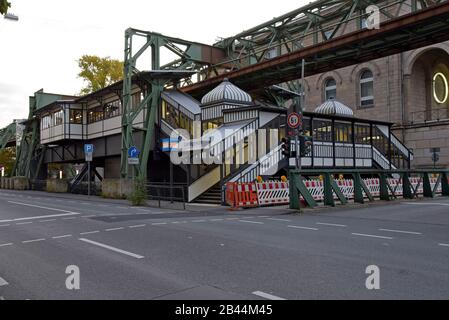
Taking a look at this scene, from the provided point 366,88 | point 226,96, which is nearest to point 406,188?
point 226,96

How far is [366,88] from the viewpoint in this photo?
44.1m

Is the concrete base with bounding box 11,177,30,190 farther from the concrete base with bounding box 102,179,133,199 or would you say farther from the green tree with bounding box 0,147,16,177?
the green tree with bounding box 0,147,16,177

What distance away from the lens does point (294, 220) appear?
14023 millimetres

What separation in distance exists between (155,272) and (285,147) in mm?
11903

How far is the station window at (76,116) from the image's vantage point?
1520 inches

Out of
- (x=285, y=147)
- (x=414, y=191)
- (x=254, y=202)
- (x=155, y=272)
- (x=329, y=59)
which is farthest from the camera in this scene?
(x=329, y=59)

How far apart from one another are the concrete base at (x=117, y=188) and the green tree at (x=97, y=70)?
27.2m

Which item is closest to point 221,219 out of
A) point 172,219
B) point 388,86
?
point 172,219

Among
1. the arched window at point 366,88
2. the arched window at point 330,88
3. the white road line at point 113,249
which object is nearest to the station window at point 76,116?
the arched window at point 330,88

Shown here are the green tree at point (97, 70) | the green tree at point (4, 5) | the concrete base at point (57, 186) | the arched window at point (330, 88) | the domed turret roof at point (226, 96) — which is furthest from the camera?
the green tree at point (97, 70)

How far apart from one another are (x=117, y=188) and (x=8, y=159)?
5607cm

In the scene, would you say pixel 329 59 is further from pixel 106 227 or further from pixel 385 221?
pixel 106 227

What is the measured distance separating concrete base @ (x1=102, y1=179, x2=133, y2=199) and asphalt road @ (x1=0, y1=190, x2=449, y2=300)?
1318cm

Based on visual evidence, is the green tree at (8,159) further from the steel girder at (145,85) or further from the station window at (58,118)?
the steel girder at (145,85)
